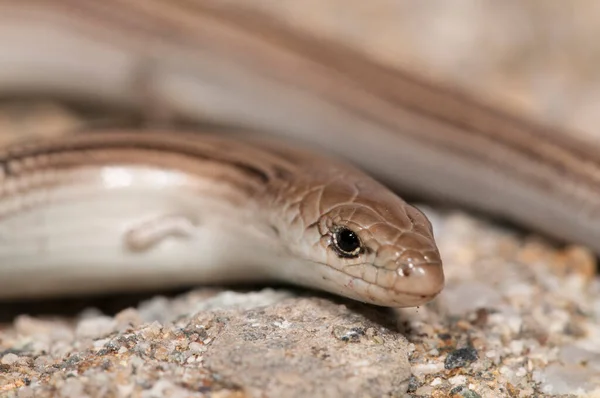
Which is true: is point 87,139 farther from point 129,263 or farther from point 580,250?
point 580,250

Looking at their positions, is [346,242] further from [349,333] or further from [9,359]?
[9,359]

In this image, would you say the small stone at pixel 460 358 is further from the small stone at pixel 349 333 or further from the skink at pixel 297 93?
the skink at pixel 297 93

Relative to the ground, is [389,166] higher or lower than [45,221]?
higher

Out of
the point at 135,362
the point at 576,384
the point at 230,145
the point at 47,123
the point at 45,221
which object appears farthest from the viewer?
the point at 47,123

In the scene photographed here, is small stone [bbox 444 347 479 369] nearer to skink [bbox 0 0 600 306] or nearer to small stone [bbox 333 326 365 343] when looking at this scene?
small stone [bbox 333 326 365 343]

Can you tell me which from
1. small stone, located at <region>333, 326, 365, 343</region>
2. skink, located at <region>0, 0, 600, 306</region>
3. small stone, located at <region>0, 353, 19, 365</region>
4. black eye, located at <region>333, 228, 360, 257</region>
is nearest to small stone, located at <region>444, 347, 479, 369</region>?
small stone, located at <region>333, 326, 365, 343</region>

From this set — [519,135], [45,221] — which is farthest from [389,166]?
[45,221]
